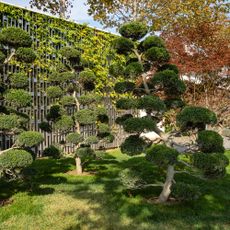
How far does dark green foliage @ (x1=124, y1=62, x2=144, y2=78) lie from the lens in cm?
430

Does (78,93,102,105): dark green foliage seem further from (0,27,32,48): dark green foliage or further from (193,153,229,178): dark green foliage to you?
(193,153,229,178): dark green foliage

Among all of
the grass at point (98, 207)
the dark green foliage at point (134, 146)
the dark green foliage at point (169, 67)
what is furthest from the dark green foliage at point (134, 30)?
the grass at point (98, 207)

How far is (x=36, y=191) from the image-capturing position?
15.4 feet

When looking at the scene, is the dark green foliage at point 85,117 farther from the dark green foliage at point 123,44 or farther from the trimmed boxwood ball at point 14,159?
the trimmed boxwood ball at point 14,159

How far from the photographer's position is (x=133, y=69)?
169 inches

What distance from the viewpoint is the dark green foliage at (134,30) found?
4375 mm

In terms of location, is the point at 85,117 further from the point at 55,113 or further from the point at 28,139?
the point at 28,139

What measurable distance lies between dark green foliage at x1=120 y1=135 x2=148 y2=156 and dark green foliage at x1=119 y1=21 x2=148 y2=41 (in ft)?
4.81

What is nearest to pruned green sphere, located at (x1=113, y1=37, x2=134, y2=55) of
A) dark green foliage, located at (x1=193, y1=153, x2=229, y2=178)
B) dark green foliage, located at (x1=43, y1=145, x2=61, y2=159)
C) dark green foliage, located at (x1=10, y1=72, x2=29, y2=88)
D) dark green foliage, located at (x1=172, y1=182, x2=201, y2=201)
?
dark green foliage, located at (x1=10, y1=72, x2=29, y2=88)

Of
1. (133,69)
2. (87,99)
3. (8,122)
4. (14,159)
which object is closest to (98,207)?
(14,159)

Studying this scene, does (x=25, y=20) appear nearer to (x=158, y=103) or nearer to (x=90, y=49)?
(x=90, y=49)

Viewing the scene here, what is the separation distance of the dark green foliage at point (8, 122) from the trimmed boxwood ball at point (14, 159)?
12.0 inches

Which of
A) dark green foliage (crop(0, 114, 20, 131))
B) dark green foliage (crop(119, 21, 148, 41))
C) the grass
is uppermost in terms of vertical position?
dark green foliage (crop(119, 21, 148, 41))

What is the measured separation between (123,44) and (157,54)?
514 millimetres
